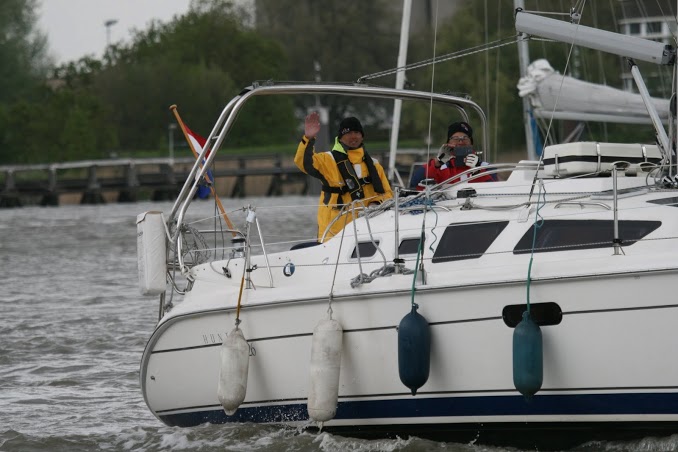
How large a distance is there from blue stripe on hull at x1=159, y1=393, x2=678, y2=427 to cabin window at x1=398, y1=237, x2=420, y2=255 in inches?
39.3

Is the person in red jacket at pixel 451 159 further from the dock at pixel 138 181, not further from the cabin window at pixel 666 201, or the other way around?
the dock at pixel 138 181

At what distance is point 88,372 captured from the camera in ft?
41.0

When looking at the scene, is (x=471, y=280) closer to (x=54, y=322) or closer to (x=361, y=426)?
(x=361, y=426)

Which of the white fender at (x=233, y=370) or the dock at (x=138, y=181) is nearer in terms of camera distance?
the white fender at (x=233, y=370)

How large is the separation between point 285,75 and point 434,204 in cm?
6188

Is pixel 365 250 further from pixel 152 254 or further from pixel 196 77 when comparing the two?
pixel 196 77

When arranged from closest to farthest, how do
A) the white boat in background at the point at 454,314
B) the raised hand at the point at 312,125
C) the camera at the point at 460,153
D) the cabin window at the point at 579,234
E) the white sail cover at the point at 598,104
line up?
the white boat in background at the point at 454,314 < the cabin window at the point at 579,234 < the raised hand at the point at 312,125 < the camera at the point at 460,153 < the white sail cover at the point at 598,104

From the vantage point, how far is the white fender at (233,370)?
8586mm

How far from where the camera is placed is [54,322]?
1555cm

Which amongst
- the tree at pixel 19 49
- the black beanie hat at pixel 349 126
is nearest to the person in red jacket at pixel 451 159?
the black beanie hat at pixel 349 126

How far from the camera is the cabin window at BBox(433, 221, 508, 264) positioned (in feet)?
27.8

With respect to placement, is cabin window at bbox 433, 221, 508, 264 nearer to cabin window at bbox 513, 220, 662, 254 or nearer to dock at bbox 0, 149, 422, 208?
cabin window at bbox 513, 220, 662, 254

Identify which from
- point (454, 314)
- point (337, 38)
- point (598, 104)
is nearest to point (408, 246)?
point (454, 314)

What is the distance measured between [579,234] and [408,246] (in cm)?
118
